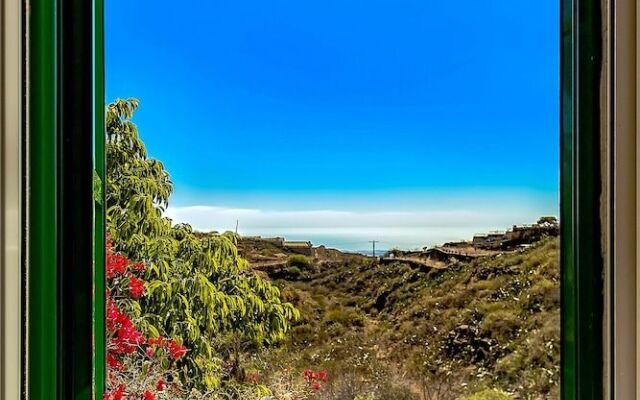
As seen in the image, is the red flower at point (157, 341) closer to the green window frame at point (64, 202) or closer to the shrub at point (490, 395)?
the green window frame at point (64, 202)

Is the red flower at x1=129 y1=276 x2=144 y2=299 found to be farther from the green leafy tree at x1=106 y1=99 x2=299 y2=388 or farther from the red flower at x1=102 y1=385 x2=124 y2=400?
the red flower at x1=102 y1=385 x2=124 y2=400

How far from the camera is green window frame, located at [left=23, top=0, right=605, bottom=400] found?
0.85 meters

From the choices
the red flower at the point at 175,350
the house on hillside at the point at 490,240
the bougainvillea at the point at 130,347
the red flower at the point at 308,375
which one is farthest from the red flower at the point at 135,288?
the house on hillside at the point at 490,240

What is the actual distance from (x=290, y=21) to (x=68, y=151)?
45 cm

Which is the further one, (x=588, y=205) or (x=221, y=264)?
(x=221, y=264)

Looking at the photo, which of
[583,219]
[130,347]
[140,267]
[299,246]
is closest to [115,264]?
[140,267]

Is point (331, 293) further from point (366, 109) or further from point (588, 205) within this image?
point (588, 205)

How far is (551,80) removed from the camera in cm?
96

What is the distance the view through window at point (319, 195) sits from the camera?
0.98 m

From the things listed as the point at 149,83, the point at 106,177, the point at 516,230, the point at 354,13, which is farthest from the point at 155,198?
the point at 516,230

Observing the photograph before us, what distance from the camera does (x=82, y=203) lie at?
91 centimetres

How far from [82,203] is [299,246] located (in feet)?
1.25

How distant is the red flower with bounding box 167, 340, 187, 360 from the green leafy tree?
11mm

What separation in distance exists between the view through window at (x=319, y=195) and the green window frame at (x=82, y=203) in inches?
2.1
